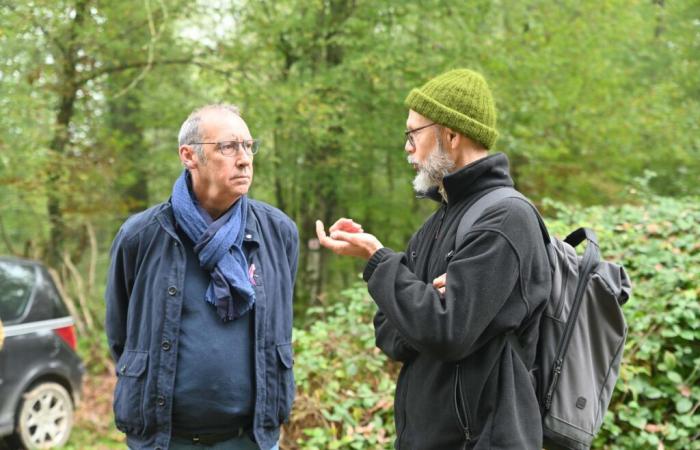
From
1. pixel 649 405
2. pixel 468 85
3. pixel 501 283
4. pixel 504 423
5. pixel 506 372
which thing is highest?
pixel 468 85

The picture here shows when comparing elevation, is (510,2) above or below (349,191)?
above

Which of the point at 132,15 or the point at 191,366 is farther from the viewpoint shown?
the point at 132,15

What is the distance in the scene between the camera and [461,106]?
8.11ft

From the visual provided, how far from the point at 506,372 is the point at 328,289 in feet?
45.7

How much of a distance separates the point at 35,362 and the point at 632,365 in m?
4.84

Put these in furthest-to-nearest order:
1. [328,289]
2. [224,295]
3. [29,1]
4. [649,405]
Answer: [328,289] → [29,1] → [649,405] → [224,295]

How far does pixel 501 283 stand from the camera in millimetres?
2189

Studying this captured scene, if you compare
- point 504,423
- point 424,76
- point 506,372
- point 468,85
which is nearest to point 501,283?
point 506,372

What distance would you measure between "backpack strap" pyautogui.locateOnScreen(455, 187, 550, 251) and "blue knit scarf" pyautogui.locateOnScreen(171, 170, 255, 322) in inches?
35.0

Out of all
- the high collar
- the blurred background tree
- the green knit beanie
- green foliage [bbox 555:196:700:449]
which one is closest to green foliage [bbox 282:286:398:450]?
green foliage [bbox 555:196:700:449]

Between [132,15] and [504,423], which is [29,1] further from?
[504,423]

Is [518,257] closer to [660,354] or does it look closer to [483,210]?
[483,210]

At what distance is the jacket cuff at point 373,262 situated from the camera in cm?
239

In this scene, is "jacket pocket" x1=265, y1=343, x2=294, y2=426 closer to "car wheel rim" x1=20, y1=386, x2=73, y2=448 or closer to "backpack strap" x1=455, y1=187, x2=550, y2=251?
"backpack strap" x1=455, y1=187, x2=550, y2=251
